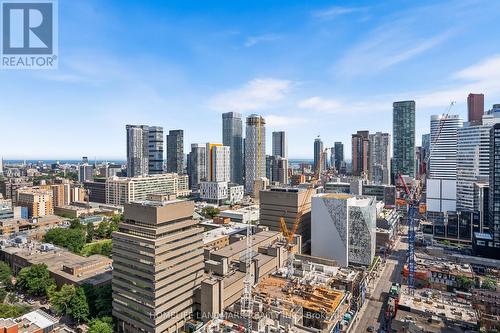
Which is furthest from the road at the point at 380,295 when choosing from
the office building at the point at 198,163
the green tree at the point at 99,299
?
the office building at the point at 198,163

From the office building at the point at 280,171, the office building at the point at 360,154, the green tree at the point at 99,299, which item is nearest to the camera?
the green tree at the point at 99,299

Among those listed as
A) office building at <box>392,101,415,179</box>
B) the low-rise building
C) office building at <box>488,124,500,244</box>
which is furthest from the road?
office building at <box>392,101,415,179</box>

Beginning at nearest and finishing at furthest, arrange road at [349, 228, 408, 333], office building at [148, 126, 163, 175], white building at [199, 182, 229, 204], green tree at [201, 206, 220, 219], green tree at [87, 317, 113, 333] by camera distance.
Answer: green tree at [87, 317, 113, 333] → road at [349, 228, 408, 333] → green tree at [201, 206, 220, 219] → white building at [199, 182, 229, 204] → office building at [148, 126, 163, 175]

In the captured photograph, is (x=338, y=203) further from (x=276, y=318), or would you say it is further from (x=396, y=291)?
(x=276, y=318)

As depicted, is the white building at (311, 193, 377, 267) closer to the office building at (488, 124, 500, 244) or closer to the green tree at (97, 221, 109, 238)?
the office building at (488, 124, 500, 244)

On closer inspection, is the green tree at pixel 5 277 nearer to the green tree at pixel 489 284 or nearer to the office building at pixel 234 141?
the green tree at pixel 489 284

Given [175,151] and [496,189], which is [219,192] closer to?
[175,151]
